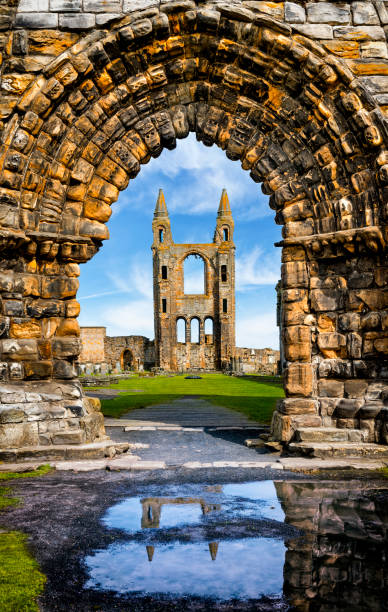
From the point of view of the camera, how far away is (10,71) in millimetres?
7160

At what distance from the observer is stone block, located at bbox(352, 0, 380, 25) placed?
7.39m

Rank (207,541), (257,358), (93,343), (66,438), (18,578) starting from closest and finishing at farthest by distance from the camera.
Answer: (18,578)
(207,541)
(66,438)
(93,343)
(257,358)

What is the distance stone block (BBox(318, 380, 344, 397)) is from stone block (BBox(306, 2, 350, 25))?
4863 millimetres

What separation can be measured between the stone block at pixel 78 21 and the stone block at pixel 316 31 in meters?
2.75

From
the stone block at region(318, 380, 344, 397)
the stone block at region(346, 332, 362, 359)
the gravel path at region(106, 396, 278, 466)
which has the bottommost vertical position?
the gravel path at region(106, 396, 278, 466)

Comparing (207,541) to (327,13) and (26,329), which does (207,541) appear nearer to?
(26,329)

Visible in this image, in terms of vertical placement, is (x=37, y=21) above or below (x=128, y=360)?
above

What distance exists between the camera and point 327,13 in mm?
7406

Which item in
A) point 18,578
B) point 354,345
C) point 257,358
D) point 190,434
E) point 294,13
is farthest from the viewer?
point 257,358

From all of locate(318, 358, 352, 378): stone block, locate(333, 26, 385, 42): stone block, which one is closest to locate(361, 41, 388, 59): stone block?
locate(333, 26, 385, 42): stone block

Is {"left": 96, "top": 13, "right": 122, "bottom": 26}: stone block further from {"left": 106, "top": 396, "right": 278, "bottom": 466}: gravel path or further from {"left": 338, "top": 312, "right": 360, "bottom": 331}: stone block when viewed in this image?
{"left": 106, "top": 396, "right": 278, "bottom": 466}: gravel path

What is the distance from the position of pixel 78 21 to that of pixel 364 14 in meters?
3.88

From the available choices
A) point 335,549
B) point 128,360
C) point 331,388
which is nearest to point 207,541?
point 335,549

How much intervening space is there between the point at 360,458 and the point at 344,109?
14.6ft
